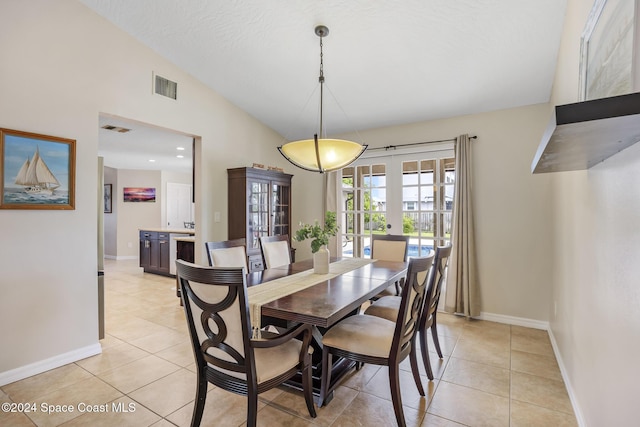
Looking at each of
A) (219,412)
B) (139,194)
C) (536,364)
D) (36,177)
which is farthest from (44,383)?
(139,194)

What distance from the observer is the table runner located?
5.74ft

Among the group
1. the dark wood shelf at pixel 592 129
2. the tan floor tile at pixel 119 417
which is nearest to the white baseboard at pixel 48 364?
the tan floor tile at pixel 119 417

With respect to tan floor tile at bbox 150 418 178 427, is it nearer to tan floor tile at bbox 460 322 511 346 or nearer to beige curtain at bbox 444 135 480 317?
tan floor tile at bbox 460 322 511 346

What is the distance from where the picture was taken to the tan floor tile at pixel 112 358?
254 centimetres

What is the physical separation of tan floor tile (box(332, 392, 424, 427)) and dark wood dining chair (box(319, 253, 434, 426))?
16cm

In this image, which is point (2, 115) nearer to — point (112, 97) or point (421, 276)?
point (112, 97)

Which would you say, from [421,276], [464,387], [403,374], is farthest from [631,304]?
[403,374]

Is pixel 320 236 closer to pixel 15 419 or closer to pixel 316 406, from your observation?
pixel 316 406

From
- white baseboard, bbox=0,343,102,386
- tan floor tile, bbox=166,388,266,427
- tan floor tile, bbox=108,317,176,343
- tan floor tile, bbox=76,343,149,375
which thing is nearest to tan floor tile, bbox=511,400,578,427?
tan floor tile, bbox=166,388,266,427

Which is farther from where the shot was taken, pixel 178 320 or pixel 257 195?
pixel 257 195

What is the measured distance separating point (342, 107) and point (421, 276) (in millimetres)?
2693

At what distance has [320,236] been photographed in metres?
2.54

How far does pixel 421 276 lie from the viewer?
192cm

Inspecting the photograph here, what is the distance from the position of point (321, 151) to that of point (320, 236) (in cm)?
68
